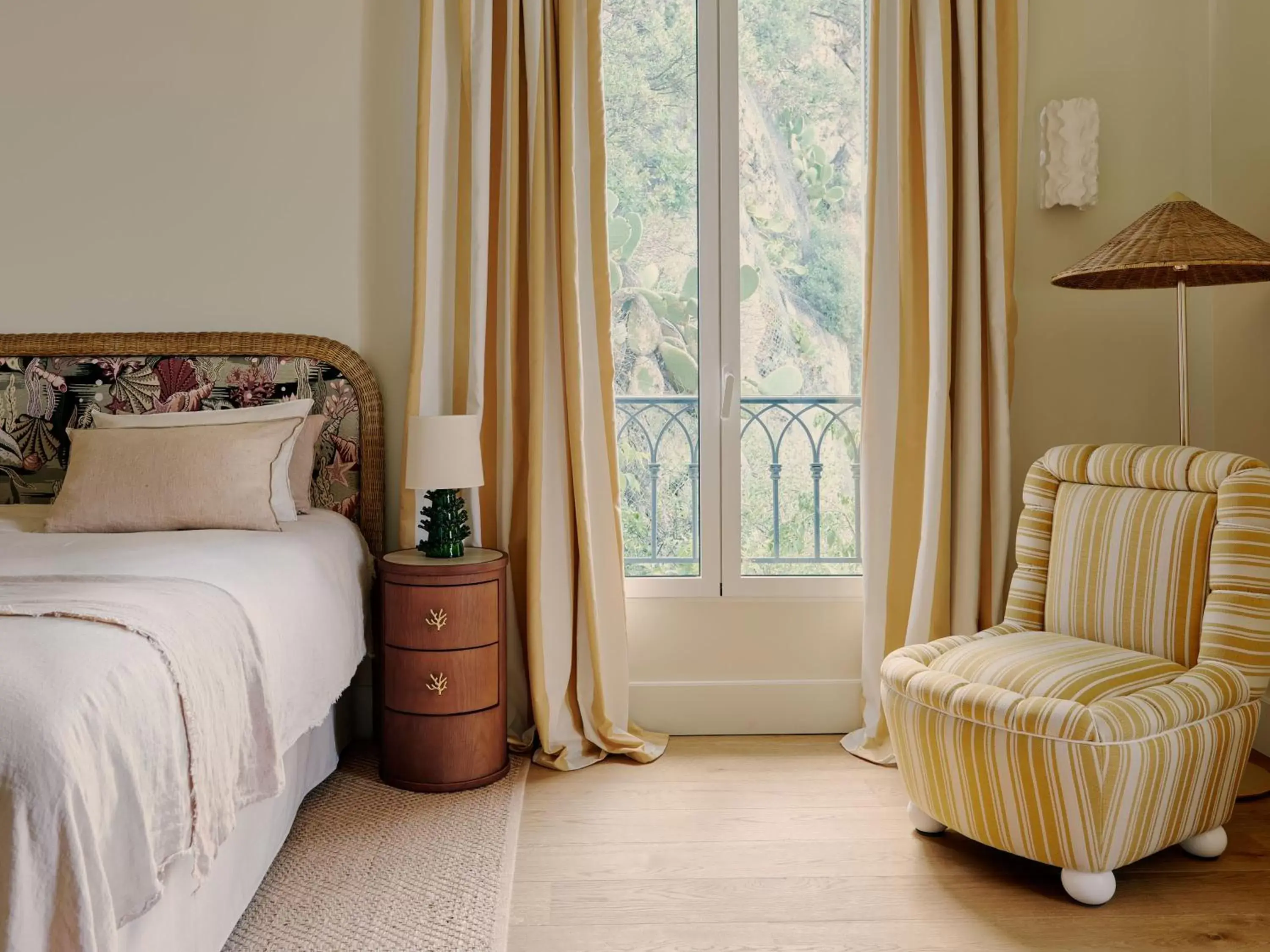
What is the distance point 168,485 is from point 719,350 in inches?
65.4

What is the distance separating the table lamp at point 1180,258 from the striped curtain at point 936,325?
0.97 ft

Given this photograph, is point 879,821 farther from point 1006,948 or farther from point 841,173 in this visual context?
point 841,173

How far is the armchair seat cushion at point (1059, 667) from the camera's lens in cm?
201

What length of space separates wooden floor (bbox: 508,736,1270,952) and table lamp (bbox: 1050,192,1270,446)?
1180 millimetres

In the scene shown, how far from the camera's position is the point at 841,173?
122 inches

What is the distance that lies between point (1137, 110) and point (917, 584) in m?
1.66

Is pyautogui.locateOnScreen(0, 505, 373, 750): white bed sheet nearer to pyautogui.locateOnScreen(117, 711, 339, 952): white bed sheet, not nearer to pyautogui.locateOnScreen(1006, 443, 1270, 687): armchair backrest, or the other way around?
pyautogui.locateOnScreen(117, 711, 339, 952): white bed sheet

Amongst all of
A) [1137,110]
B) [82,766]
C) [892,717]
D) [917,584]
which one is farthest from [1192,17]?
[82,766]

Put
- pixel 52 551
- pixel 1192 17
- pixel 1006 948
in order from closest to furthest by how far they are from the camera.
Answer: pixel 1006 948, pixel 52 551, pixel 1192 17

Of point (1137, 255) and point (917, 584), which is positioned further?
point (917, 584)

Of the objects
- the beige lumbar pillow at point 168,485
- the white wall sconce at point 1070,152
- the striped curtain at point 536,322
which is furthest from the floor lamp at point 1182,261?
the beige lumbar pillow at point 168,485

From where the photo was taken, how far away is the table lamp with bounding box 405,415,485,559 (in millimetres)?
2600

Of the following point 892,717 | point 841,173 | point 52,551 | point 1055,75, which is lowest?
point 892,717

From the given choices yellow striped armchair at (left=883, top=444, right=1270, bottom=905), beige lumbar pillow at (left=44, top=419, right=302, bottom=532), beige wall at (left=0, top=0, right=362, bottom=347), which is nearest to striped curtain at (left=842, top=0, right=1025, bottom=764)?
yellow striped armchair at (left=883, top=444, right=1270, bottom=905)
